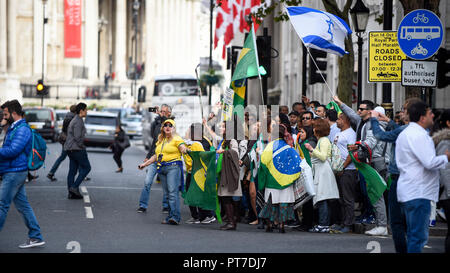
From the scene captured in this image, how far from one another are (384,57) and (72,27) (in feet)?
203

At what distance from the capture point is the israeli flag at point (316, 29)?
16.0 meters

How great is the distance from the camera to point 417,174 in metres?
9.40

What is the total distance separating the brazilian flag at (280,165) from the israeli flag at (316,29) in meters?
2.83

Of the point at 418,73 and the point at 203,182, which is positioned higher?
the point at 418,73

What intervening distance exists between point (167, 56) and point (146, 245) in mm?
79073

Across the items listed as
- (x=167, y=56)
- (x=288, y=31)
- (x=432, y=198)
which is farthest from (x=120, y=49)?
Answer: (x=432, y=198)

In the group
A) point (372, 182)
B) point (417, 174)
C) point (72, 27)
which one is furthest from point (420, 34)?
point (72, 27)

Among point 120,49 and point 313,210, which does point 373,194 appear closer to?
point 313,210

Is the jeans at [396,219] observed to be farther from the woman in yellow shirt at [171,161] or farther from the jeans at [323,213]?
the woman in yellow shirt at [171,161]

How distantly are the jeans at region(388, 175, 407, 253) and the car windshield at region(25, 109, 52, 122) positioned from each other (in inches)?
1451

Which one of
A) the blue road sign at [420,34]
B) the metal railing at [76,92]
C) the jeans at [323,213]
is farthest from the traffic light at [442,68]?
the metal railing at [76,92]

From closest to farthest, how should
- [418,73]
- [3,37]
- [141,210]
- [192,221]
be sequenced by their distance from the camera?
[418,73]
[192,221]
[141,210]
[3,37]

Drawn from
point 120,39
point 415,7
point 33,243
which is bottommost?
point 33,243

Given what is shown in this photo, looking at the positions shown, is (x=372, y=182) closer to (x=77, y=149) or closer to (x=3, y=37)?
(x=77, y=149)
